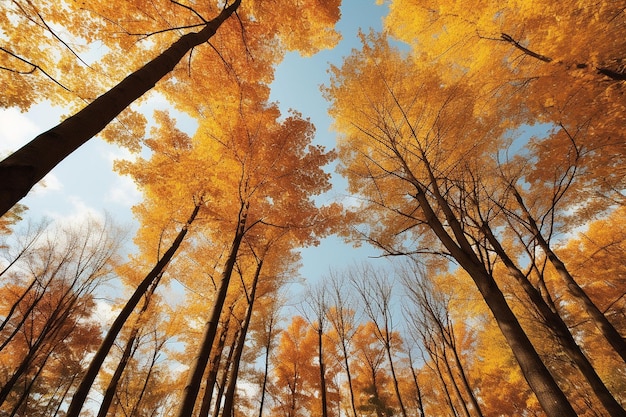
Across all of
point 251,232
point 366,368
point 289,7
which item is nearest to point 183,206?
point 251,232

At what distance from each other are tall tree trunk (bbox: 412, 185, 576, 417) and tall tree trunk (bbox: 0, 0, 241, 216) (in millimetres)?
3336

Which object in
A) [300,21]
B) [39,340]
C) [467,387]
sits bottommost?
[467,387]

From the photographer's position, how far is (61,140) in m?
1.49

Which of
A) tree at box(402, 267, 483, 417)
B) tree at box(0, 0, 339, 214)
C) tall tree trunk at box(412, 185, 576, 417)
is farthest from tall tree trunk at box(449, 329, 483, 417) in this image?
tree at box(0, 0, 339, 214)

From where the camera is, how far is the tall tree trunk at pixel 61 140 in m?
1.18

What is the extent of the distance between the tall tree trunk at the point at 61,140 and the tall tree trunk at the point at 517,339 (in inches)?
131

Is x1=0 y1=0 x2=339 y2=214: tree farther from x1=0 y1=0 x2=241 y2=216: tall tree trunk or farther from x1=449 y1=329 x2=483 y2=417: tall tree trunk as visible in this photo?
x1=449 y1=329 x2=483 y2=417: tall tree trunk

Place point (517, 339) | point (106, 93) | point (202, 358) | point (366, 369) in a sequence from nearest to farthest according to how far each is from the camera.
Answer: point (106, 93) < point (517, 339) < point (202, 358) < point (366, 369)

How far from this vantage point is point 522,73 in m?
5.50

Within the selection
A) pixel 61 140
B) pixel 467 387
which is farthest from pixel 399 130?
pixel 467 387

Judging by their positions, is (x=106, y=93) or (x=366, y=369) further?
(x=366, y=369)

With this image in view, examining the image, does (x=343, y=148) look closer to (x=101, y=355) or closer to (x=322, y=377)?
(x=101, y=355)

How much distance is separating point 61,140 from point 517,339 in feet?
12.1

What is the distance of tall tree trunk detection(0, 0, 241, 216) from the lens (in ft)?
3.87
